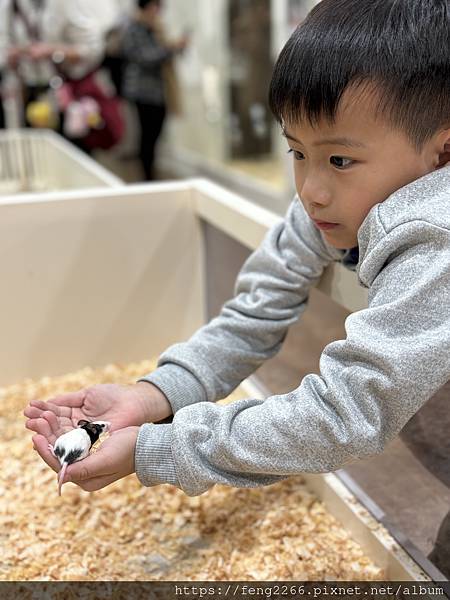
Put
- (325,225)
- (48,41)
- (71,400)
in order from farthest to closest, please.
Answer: (48,41), (71,400), (325,225)

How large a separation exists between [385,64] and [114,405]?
1.46ft

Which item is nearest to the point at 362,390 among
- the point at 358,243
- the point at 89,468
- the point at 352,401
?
the point at 352,401

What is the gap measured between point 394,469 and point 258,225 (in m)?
0.40

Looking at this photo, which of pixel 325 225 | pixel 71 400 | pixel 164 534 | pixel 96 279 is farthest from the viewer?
pixel 96 279

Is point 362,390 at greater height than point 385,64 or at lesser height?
lesser

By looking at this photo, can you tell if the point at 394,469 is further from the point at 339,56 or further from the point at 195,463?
the point at 339,56

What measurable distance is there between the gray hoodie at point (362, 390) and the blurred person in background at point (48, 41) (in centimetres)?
227

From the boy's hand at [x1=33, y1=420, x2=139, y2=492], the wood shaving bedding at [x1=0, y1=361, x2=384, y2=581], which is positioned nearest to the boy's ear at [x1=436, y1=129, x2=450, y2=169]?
the boy's hand at [x1=33, y1=420, x2=139, y2=492]

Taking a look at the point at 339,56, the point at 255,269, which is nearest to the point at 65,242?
the point at 255,269

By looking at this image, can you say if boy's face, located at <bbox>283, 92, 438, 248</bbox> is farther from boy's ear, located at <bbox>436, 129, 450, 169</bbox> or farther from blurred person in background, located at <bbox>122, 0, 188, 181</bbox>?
blurred person in background, located at <bbox>122, 0, 188, 181</bbox>

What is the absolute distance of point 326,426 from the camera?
0.60 m

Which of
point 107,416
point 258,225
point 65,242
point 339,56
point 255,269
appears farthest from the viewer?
point 65,242

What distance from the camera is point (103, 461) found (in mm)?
659

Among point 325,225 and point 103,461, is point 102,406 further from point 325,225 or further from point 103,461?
point 325,225
